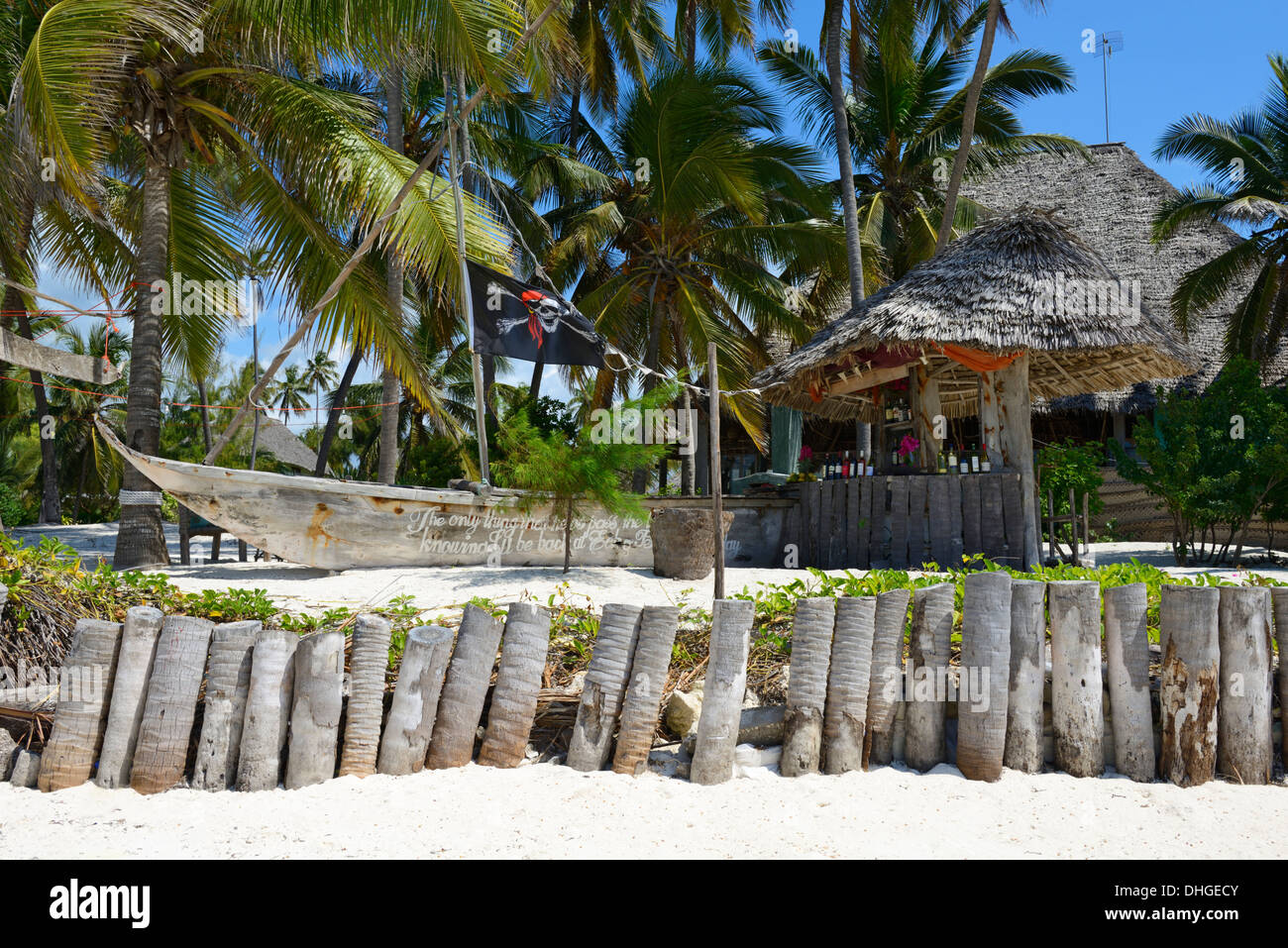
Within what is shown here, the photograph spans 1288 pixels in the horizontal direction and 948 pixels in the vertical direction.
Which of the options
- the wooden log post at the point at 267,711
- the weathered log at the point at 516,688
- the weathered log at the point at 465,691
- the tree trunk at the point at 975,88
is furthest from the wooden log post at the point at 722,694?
the tree trunk at the point at 975,88

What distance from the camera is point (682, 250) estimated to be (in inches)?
632

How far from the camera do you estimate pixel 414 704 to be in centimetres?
358

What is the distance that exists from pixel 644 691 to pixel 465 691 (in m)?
0.73

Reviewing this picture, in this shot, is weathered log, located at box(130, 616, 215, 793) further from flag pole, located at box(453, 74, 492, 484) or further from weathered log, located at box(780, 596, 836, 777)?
flag pole, located at box(453, 74, 492, 484)

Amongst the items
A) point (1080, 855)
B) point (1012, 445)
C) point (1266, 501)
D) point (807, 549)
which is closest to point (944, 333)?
point (1012, 445)

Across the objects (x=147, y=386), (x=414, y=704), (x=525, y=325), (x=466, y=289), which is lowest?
(x=414, y=704)

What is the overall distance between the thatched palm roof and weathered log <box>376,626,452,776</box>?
633 centimetres

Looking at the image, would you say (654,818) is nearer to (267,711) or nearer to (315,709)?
(315,709)

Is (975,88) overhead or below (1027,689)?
overhead

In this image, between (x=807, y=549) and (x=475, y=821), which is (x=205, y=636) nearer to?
(x=475, y=821)

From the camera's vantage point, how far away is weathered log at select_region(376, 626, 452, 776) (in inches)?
139

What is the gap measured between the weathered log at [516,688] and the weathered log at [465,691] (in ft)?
0.19

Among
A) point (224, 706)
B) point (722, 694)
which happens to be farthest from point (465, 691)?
point (722, 694)

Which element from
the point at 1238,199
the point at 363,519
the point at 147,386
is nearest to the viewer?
the point at 363,519
